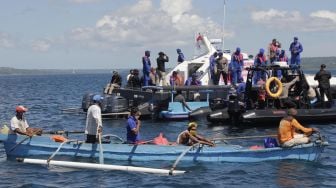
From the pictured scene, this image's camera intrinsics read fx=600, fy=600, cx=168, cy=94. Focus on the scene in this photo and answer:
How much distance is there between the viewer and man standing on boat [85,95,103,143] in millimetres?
16625

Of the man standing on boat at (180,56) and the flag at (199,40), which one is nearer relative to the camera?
the man standing on boat at (180,56)

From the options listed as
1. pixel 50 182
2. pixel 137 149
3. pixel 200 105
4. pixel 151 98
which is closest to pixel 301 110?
pixel 200 105

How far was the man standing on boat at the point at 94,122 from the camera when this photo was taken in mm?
16625

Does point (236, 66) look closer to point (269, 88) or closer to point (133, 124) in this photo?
point (269, 88)

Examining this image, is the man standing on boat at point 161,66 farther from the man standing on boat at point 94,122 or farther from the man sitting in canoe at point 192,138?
the man sitting in canoe at point 192,138

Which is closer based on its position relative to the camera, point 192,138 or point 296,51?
point 192,138

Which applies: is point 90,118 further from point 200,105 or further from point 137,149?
point 200,105

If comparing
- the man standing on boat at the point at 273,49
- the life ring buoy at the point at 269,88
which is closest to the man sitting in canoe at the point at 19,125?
the life ring buoy at the point at 269,88

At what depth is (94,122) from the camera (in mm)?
16734

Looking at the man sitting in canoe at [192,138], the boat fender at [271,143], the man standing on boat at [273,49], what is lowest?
the boat fender at [271,143]

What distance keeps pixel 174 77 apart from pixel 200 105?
2.33m

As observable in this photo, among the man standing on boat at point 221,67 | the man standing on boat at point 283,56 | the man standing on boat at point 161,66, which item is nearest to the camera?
the man standing on boat at point 283,56

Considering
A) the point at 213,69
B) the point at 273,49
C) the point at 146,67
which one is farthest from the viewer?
the point at 273,49

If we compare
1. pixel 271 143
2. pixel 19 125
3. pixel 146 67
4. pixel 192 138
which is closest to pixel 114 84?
pixel 146 67
